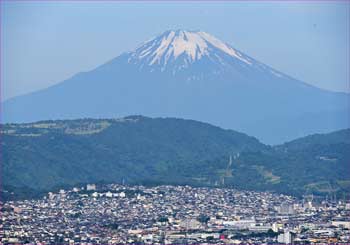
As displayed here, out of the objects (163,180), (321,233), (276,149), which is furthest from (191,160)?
(321,233)

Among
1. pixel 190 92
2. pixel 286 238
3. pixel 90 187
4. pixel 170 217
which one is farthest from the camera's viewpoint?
pixel 190 92

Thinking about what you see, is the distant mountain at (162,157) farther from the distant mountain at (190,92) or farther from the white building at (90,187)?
the distant mountain at (190,92)

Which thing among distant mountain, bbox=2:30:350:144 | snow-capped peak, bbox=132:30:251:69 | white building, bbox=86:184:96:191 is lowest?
white building, bbox=86:184:96:191

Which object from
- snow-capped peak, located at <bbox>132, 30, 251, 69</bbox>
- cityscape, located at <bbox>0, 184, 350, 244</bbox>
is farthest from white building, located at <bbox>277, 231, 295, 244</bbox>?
snow-capped peak, located at <bbox>132, 30, 251, 69</bbox>

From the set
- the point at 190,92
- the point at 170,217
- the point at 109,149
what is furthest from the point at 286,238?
the point at 190,92

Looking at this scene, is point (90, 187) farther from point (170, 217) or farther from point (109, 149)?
point (109, 149)

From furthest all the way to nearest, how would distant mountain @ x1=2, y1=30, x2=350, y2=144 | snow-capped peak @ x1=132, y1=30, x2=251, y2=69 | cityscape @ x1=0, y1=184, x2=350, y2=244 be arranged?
snow-capped peak @ x1=132, y1=30, x2=251, y2=69 < distant mountain @ x1=2, y1=30, x2=350, y2=144 < cityscape @ x1=0, y1=184, x2=350, y2=244

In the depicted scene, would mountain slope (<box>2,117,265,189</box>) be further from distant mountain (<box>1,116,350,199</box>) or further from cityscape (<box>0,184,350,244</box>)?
cityscape (<box>0,184,350,244</box>)
